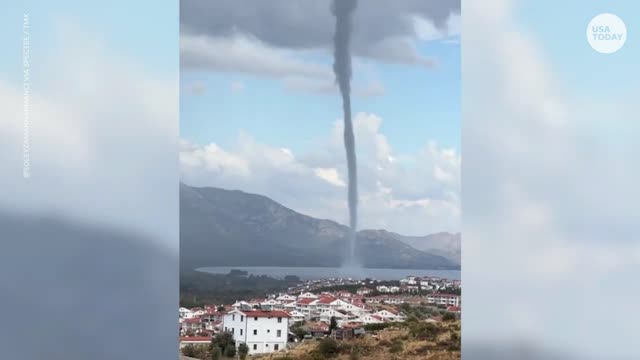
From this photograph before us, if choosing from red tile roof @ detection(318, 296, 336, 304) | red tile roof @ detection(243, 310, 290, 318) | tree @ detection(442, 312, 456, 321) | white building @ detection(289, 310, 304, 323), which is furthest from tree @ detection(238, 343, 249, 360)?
A: tree @ detection(442, 312, 456, 321)

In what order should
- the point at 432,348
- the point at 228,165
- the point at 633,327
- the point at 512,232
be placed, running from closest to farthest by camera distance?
the point at 633,327
the point at 512,232
the point at 228,165
the point at 432,348

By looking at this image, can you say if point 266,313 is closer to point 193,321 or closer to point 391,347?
point 193,321

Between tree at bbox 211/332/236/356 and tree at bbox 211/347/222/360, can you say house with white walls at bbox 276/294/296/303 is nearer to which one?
tree at bbox 211/332/236/356

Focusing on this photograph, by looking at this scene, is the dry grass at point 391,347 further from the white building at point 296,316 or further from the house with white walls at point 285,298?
the house with white walls at point 285,298

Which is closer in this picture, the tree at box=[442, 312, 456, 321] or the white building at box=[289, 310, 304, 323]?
the white building at box=[289, 310, 304, 323]

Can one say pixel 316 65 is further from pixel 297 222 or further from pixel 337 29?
pixel 297 222

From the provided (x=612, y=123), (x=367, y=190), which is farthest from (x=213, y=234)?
(x=612, y=123)

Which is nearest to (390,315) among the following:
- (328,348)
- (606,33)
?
(328,348)
